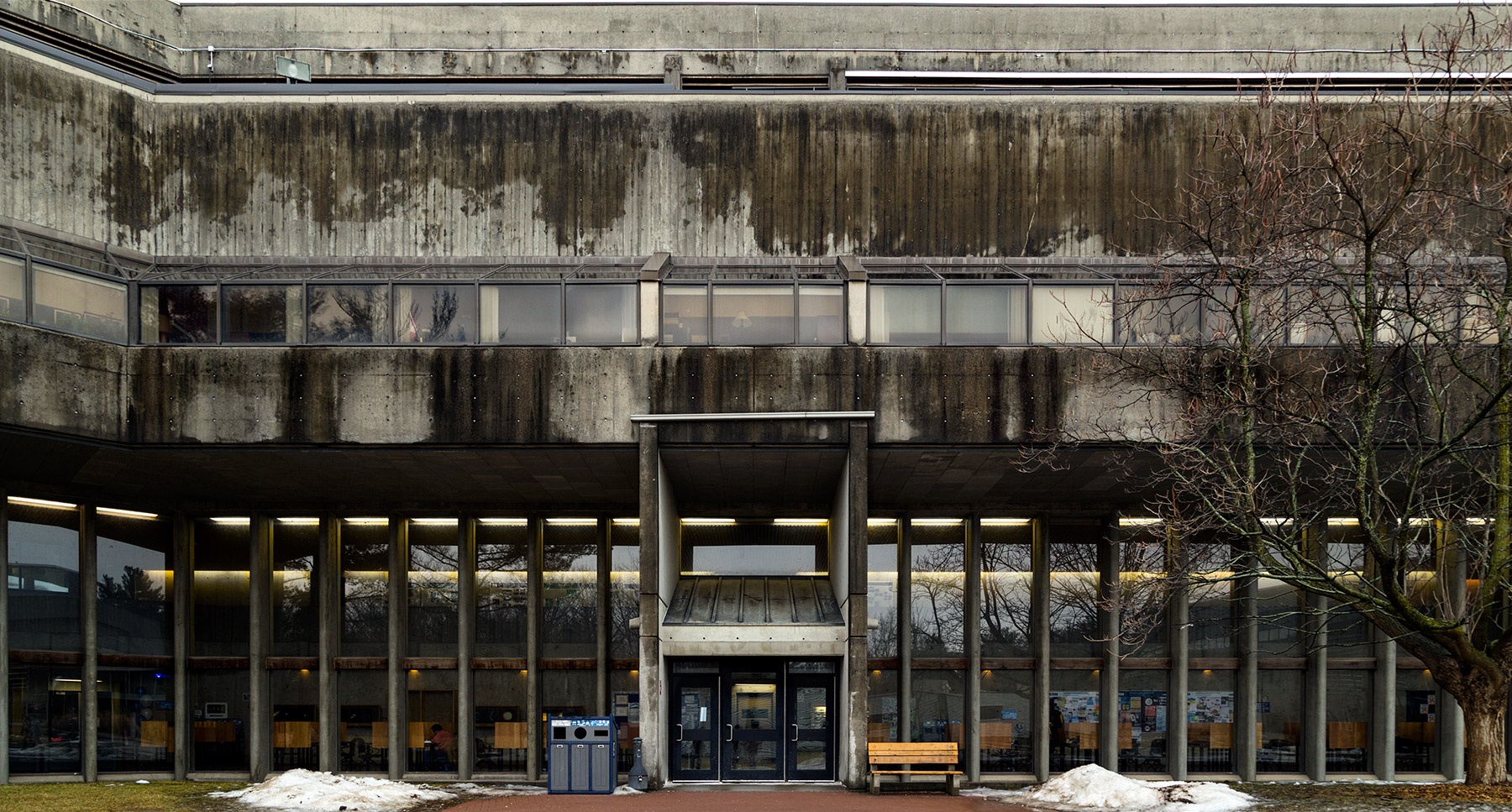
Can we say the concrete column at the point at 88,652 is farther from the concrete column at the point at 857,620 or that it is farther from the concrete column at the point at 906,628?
the concrete column at the point at 906,628

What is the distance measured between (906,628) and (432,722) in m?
9.99

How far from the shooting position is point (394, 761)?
20.6 m

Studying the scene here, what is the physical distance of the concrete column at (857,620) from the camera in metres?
16.8

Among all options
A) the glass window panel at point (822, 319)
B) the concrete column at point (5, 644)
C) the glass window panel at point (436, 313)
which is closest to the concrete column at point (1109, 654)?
the glass window panel at point (822, 319)

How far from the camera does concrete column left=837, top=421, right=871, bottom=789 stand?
1678 centimetres

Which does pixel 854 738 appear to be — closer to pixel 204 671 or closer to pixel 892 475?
pixel 892 475

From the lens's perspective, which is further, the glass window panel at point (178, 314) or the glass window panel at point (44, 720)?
the glass window panel at point (44, 720)

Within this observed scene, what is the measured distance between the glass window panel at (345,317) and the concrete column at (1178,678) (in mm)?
15605

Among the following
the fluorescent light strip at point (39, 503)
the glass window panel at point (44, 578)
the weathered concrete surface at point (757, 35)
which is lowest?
the glass window panel at point (44, 578)

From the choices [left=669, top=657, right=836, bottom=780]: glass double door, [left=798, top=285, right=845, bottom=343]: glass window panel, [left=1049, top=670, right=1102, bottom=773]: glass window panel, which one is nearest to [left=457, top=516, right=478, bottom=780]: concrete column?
[left=669, top=657, right=836, bottom=780]: glass double door

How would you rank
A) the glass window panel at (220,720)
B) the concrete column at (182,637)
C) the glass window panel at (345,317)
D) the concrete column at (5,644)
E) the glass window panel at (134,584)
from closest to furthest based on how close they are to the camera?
the glass window panel at (345,317) < the concrete column at (5,644) < the glass window panel at (134,584) < the concrete column at (182,637) < the glass window panel at (220,720)

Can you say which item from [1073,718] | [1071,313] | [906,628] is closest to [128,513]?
[906,628]

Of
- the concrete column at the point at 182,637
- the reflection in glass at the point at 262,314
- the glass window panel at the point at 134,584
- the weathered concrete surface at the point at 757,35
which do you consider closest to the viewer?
the reflection in glass at the point at 262,314

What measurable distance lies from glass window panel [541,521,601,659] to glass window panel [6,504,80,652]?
351 inches
